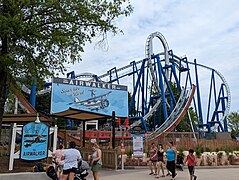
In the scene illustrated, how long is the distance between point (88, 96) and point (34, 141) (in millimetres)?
25912

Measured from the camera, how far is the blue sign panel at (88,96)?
35.4 metres

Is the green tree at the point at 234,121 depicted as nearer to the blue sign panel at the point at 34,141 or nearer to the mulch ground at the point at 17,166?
the mulch ground at the point at 17,166

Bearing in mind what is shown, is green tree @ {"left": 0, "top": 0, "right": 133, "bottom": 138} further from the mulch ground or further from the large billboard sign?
the large billboard sign

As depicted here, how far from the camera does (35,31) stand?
9.76 metres

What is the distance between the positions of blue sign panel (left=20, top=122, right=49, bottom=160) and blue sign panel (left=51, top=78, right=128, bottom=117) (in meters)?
20.9

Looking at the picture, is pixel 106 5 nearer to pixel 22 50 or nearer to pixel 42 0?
pixel 42 0

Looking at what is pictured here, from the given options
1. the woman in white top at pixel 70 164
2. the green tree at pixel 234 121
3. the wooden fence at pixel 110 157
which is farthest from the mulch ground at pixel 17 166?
the green tree at pixel 234 121

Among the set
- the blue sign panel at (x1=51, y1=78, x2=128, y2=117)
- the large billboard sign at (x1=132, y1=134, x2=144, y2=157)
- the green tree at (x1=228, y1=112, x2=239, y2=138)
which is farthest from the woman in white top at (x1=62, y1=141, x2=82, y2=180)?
the green tree at (x1=228, y1=112, x2=239, y2=138)

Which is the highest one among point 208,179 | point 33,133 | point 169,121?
point 169,121

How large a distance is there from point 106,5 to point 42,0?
8.00 ft

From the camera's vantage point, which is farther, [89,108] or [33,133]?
[89,108]

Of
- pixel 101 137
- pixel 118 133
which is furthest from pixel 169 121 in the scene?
pixel 101 137

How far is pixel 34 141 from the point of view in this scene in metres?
12.4

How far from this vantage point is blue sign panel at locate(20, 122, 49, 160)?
1216cm
